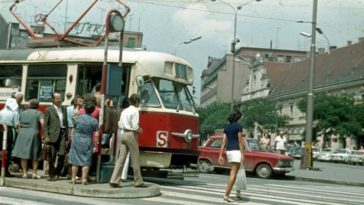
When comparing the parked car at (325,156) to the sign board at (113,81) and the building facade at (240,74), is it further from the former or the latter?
the sign board at (113,81)

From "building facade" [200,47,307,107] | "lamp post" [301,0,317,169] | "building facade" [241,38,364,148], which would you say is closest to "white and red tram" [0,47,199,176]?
"lamp post" [301,0,317,169]

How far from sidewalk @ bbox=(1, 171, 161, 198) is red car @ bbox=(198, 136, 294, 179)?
1147cm

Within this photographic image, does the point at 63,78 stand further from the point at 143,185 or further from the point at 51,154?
the point at 143,185

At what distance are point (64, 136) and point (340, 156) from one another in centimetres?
5573

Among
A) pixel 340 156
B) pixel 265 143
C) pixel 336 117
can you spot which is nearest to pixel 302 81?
pixel 336 117

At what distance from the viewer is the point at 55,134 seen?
13.8 m

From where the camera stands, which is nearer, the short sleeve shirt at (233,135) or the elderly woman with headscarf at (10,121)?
the short sleeve shirt at (233,135)

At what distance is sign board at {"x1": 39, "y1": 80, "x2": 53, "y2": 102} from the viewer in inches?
634

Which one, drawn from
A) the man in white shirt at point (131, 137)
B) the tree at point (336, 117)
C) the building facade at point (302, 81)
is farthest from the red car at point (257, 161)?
the building facade at point (302, 81)

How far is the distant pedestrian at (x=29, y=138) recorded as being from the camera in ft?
45.4

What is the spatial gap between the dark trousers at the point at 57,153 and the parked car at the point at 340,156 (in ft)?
180

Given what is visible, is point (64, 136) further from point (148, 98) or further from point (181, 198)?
point (181, 198)

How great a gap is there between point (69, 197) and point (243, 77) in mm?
116529

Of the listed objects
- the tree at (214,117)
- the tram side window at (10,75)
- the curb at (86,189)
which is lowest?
the curb at (86,189)
